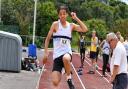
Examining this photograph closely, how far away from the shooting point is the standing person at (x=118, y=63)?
378 inches

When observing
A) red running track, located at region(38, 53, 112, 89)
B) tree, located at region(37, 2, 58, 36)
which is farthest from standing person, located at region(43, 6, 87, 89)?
tree, located at region(37, 2, 58, 36)

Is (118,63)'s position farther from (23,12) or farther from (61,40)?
(23,12)

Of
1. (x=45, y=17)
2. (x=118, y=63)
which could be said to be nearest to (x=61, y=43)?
(x=118, y=63)

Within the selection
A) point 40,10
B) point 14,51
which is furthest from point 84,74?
point 40,10

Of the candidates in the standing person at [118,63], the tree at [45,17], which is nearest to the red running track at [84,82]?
the standing person at [118,63]

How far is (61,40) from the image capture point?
9844 millimetres

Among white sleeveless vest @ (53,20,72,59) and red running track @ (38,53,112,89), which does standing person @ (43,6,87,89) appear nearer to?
white sleeveless vest @ (53,20,72,59)

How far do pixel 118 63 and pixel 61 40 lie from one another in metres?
1.18

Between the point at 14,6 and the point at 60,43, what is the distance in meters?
48.7

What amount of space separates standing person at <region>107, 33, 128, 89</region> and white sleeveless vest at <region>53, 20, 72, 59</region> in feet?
2.60

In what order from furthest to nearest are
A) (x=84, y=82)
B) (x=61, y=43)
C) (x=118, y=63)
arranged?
1. (x=84, y=82)
2. (x=61, y=43)
3. (x=118, y=63)

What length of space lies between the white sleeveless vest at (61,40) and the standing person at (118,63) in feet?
2.60

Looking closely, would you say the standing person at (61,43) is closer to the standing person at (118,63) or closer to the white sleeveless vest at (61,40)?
→ the white sleeveless vest at (61,40)

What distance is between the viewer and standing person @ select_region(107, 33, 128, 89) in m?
9.61
